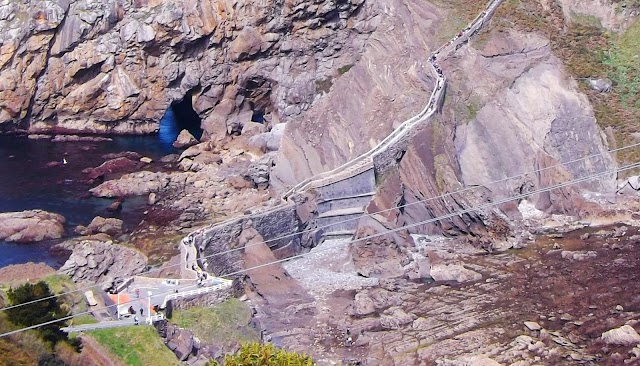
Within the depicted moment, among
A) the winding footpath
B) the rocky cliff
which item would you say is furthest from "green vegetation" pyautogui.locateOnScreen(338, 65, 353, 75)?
the winding footpath

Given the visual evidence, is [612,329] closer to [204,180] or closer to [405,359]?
[405,359]

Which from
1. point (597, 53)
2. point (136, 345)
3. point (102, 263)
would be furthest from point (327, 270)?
point (597, 53)

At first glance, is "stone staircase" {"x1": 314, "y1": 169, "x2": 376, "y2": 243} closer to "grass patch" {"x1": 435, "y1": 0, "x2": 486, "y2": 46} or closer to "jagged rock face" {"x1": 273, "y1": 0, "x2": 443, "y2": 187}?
"jagged rock face" {"x1": 273, "y1": 0, "x2": 443, "y2": 187}

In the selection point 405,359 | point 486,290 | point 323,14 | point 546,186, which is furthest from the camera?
point 323,14

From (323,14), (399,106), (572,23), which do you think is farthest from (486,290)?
(323,14)

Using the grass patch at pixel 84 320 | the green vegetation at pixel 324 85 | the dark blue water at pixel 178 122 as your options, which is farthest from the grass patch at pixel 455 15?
the grass patch at pixel 84 320

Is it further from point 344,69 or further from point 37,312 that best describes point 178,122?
point 37,312

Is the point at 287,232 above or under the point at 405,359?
above
